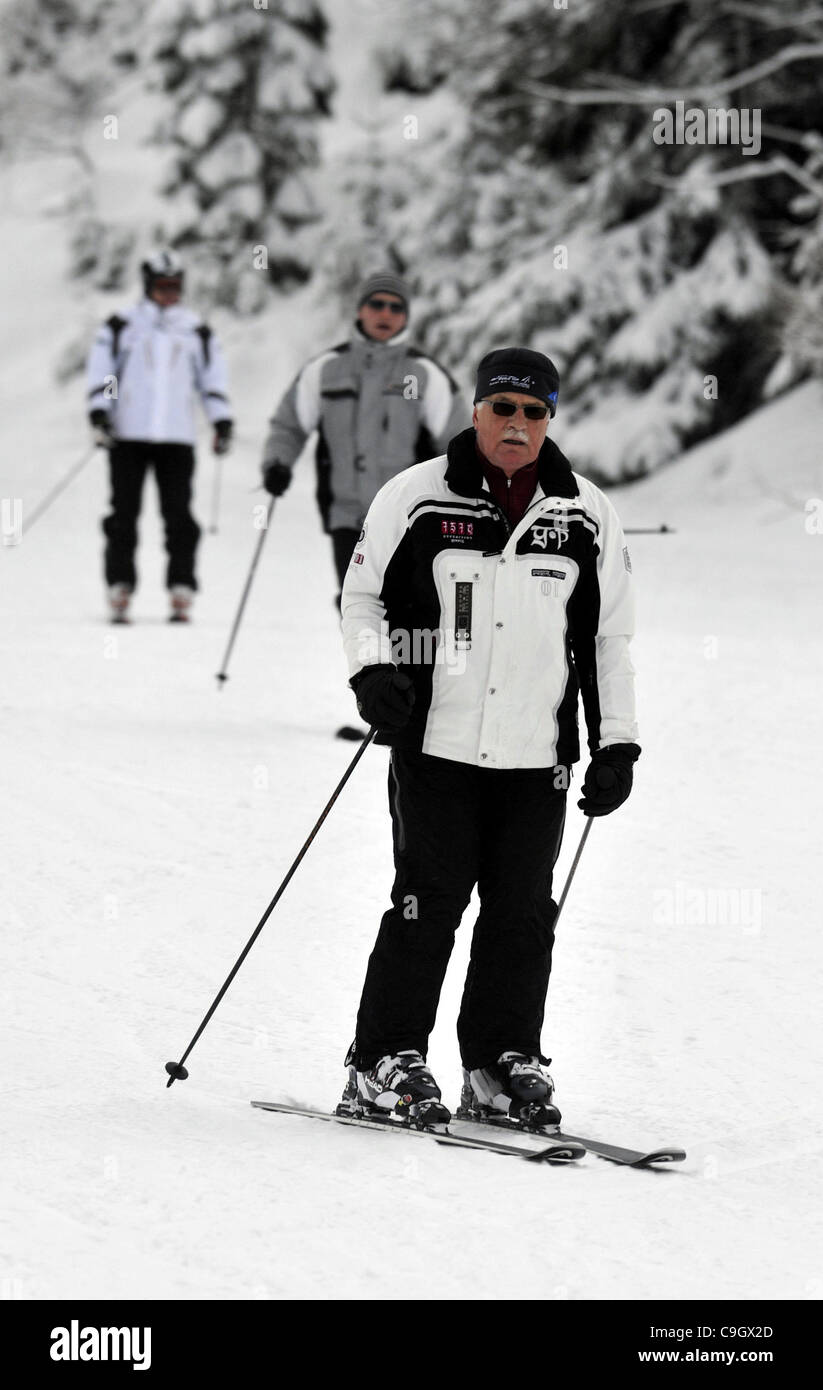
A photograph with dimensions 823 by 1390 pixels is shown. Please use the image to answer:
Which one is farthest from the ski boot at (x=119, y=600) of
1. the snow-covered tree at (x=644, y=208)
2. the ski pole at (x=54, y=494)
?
the snow-covered tree at (x=644, y=208)

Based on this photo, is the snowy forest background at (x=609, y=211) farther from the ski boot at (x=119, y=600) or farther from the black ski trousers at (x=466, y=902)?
the black ski trousers at (x=466, y=902)

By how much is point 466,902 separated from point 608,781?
1.44 ft

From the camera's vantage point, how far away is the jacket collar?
13.4 feet

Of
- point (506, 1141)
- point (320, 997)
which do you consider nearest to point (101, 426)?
point (320, 997)

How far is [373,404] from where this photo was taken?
7.77 meters

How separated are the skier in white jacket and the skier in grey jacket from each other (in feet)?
9.16

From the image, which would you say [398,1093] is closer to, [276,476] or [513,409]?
[513,409]

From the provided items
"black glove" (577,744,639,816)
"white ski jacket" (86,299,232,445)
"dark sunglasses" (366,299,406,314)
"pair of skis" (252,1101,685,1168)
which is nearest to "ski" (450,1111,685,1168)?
"pair of skis" (252,1101,685,1168)
